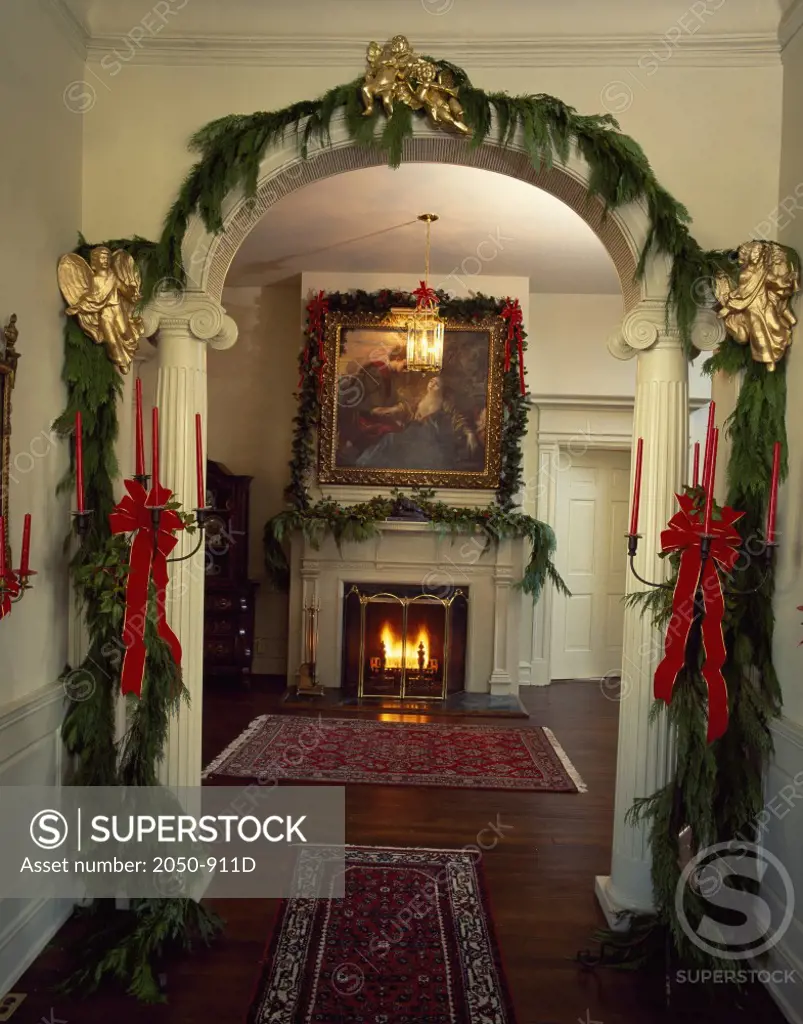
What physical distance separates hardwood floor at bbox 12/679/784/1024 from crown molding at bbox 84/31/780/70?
3104 millimetres

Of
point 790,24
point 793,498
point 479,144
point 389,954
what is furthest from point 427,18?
point 389,954

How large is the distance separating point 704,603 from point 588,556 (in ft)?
16.3

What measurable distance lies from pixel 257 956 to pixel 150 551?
1.45 metres

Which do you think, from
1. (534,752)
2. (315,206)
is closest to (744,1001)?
(534,752)

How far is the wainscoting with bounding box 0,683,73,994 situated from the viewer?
2482 mm

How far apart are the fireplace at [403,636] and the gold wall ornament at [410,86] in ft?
13.8

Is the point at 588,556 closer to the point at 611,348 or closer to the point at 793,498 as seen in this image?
the point at 611,348

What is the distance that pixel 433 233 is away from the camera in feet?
18.3

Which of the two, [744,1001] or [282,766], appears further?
[282,766]

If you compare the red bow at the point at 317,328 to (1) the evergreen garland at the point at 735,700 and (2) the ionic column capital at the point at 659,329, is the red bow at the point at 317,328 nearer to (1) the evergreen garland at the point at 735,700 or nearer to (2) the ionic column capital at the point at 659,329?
(2) the ionic column capital at the point at 659,329

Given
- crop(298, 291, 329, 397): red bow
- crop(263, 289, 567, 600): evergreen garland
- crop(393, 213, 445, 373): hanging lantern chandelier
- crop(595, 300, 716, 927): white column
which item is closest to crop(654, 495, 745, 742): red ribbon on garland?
crop(595, 300, 716, 927): white column

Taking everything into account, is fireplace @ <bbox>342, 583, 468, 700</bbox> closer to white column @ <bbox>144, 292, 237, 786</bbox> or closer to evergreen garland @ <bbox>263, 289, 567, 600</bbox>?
evergreen garland @ <bbox>263, 289, 567, 600</bbox>

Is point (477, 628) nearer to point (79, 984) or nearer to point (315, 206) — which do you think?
point (315, 206)

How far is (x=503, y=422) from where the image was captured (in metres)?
6.54
